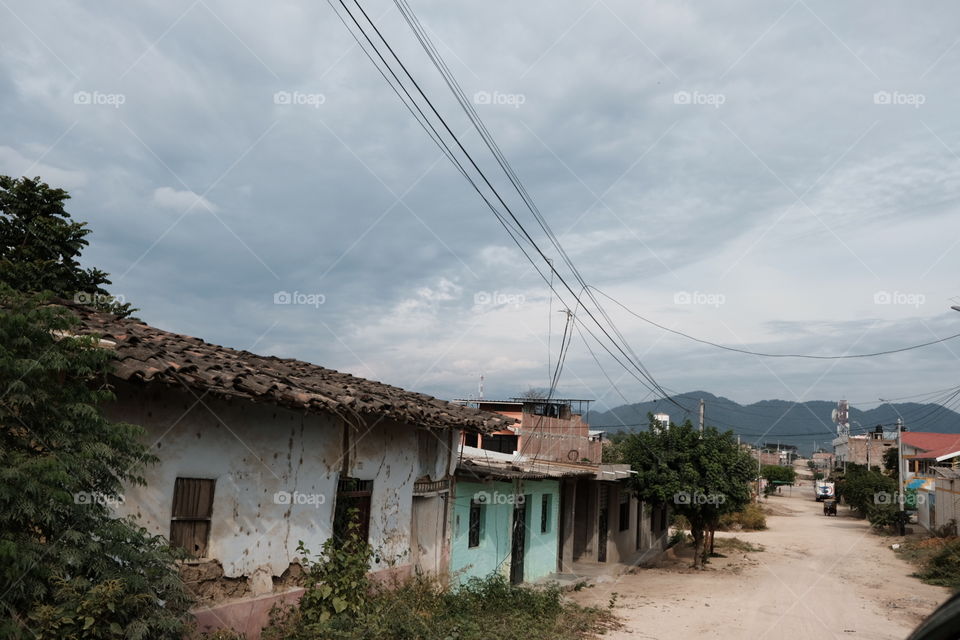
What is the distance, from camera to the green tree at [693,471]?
22.4m

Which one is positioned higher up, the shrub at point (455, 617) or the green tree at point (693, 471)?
the green tree at point (693, 471)

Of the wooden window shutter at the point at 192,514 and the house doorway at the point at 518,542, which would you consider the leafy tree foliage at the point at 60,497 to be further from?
the house doorway at the point at 518,542

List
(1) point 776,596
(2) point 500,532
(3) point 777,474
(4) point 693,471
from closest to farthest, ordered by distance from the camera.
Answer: (2) point 500,532 → (1) point 776,596 → (4) point 693,471 → (3) point 777,474

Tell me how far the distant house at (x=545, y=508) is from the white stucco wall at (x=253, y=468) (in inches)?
145

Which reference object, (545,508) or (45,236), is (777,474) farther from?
(45,236)

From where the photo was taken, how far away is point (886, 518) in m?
38.5

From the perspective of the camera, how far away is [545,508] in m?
19.9

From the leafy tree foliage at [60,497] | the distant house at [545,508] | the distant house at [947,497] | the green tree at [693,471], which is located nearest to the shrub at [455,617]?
the distant house at [545,508]

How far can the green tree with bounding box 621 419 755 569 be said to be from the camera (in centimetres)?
2236

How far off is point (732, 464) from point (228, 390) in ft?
63.0

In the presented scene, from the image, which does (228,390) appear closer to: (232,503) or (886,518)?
(232,503)

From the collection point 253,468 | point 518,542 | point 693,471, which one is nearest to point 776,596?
point 693,471

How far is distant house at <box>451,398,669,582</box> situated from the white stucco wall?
3.68 metres

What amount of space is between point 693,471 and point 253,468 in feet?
55.2
